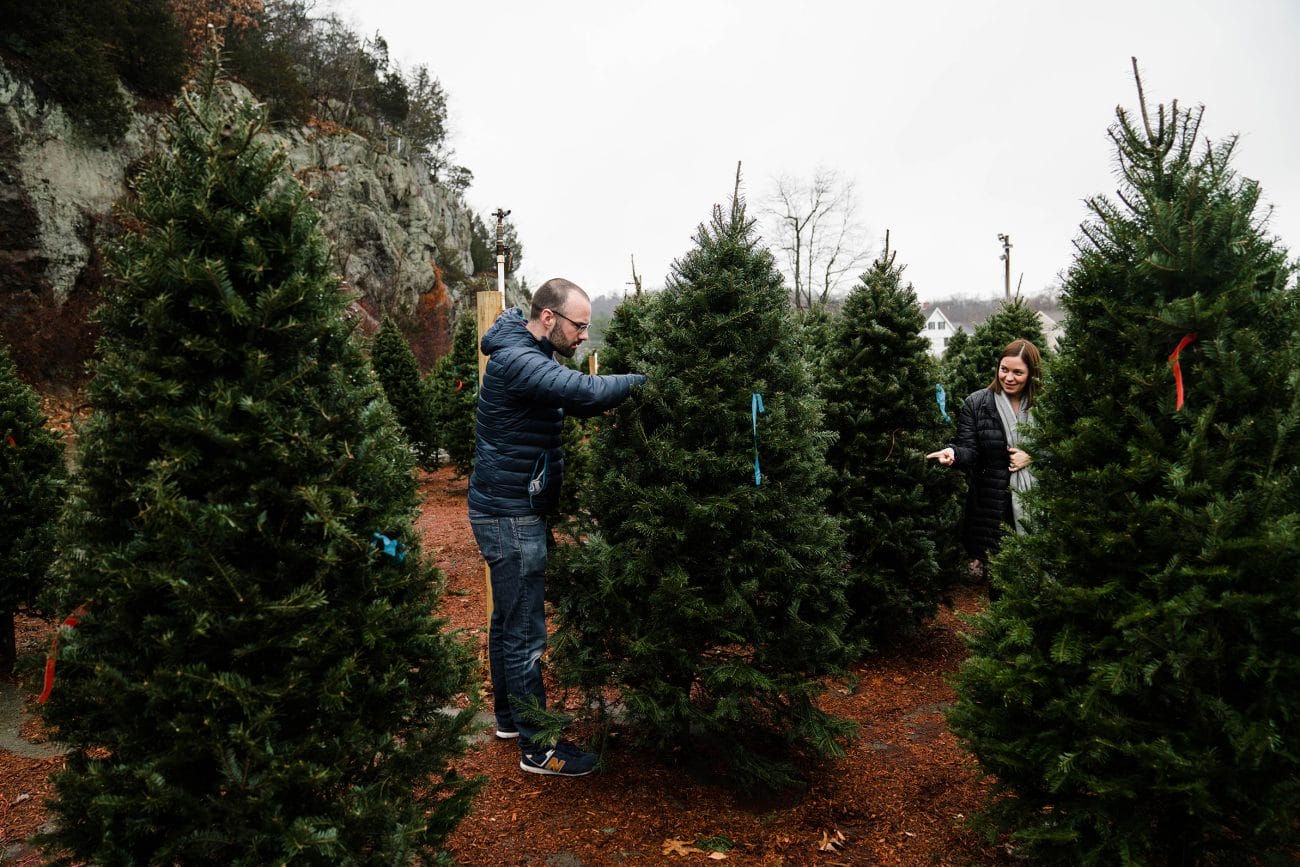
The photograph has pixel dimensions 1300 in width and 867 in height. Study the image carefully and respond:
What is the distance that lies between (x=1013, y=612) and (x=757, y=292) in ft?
6.07

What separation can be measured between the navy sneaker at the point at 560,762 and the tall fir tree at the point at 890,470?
7.90 feet

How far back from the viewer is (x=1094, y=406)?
2832 mm

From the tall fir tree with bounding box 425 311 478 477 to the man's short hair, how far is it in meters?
9.74

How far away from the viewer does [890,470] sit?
5637mm

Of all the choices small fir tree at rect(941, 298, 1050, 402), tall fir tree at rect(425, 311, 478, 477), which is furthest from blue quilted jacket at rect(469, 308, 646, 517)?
tall fir tree at rect(425, 311, 478, 477)

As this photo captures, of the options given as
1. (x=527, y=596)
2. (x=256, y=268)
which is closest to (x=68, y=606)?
(x=256, y=268)

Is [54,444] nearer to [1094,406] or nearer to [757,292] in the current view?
[757,292]

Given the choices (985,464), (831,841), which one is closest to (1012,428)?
(985,464)

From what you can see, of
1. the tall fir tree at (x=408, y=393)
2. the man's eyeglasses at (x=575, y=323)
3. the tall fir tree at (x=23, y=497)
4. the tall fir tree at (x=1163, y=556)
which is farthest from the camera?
the tall fir tree at (x=408, y=393)

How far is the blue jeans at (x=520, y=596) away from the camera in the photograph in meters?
3.83

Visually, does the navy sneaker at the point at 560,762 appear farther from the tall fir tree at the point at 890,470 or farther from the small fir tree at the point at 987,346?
the small fir tree at the point at 987,346

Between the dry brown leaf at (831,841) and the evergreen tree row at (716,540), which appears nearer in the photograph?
the dry brown leaf at (831,841)

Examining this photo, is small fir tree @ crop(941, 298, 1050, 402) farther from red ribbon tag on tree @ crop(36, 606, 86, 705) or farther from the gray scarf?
red ribbon tag on tree @ crop(36, 606, 86, 705)

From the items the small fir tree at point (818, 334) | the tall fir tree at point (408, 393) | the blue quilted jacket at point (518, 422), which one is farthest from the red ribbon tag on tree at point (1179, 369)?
the tall fir tree at point (408, 393)
